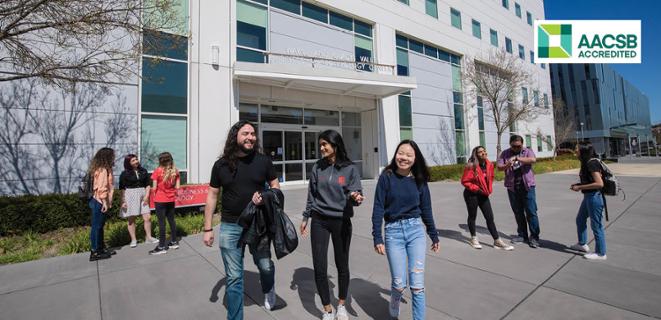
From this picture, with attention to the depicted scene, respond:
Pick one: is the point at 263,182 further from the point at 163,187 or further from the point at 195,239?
the point at 195,239

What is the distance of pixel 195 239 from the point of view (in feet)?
18.4

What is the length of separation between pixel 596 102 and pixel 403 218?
230 feet

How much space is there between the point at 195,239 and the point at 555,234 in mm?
6928

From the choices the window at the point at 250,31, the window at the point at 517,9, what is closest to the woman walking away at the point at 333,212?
the window at the point at 250,31

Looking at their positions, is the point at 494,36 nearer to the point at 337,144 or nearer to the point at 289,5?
the point at 289,5

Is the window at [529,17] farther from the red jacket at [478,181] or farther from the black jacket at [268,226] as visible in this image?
the black jacket at [268,226]

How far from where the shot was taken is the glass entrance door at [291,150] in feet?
43.3

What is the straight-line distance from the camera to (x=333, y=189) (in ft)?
8.94

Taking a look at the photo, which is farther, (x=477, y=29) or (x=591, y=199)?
(x=477, y=29)

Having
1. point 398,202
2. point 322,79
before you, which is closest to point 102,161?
point 398,202

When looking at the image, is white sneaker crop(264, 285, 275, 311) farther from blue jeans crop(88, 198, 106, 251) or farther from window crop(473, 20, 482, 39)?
window crop(473, 20, 482, 39)

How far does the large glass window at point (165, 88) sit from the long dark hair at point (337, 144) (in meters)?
8.53

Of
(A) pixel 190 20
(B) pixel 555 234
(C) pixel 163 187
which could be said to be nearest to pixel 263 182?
(C) pixel 163 187

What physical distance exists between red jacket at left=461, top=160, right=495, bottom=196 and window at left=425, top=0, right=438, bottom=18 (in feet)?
55.2
